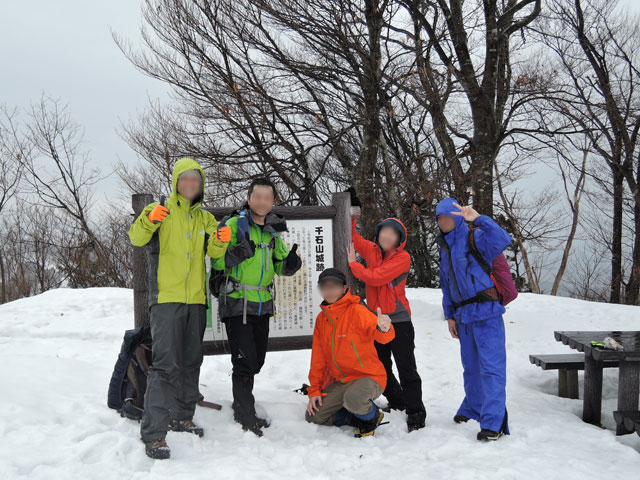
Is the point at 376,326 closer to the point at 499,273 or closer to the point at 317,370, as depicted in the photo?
the point at 317,370

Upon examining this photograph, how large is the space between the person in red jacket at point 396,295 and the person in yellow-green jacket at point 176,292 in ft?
4.53

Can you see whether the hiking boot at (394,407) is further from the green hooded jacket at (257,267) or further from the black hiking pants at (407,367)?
Answer: the green hooded jacket at (257,267)

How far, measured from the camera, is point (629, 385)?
3910 mm

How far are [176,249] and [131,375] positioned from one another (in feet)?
3.77

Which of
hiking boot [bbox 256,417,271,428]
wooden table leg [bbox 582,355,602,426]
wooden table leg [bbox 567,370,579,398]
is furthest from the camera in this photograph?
wooden table leg [bbox 567,370,579,398]

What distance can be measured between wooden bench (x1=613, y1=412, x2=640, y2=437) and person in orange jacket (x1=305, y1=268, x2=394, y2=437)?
1871mm

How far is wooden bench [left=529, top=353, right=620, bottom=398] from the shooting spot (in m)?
4.68

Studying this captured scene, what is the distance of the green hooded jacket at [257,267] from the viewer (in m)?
3.60

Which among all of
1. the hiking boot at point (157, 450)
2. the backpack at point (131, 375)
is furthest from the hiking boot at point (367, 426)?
the backpack at point (131, 375)

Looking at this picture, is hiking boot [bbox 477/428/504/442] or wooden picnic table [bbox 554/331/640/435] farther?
wooden picnic table [bbox 554/331/640/435]

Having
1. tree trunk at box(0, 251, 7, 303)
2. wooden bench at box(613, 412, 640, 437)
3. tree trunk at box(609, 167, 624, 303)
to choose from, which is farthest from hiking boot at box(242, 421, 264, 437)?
tree trunk at box(0, 251, 7, 303)

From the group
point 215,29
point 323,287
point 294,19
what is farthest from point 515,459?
point 215,29

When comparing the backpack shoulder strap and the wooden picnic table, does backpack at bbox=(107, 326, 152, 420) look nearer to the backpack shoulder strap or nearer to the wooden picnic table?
the backpack shoulder strap

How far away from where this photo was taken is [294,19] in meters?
7.39
